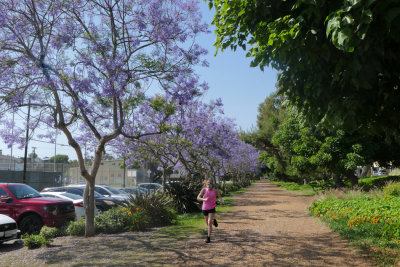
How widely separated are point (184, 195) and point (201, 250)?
857 centimetres

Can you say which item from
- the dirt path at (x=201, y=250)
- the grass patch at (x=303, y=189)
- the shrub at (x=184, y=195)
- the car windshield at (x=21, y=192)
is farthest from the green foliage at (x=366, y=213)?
the grass patch at (x=303, y=189)

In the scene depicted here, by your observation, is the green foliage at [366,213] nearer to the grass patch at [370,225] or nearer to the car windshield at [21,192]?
the grass patch at [370,225]

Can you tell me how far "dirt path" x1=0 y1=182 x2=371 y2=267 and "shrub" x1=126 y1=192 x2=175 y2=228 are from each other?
154 centimetres

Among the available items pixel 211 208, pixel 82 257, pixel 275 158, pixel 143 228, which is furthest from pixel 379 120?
pixel 275 158

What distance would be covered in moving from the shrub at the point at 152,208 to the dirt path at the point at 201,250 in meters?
1.54

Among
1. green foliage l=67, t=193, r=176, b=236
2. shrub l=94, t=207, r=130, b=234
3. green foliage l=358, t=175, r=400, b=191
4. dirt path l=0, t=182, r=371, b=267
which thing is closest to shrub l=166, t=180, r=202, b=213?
green foliage l=67, t=193, r=176, b=236

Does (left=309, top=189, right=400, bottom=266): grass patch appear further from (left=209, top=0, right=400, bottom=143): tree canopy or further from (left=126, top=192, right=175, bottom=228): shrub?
(left=126, top=192, right=175, bottom=228): shrub

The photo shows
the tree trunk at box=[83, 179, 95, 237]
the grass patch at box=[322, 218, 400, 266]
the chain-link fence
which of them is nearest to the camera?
the grass patch at box=[322, 218, 400, 266]

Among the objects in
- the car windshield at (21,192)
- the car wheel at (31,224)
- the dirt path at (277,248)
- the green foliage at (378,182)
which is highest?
the car windshield at (21,192)

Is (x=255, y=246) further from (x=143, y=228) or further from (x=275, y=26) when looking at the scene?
(x=275, y=26)

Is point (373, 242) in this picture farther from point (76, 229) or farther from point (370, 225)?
point (76, 229)

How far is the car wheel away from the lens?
10.7 metres

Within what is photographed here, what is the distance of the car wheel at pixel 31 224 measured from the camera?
1073 centimetres

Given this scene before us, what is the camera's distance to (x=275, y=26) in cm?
470
